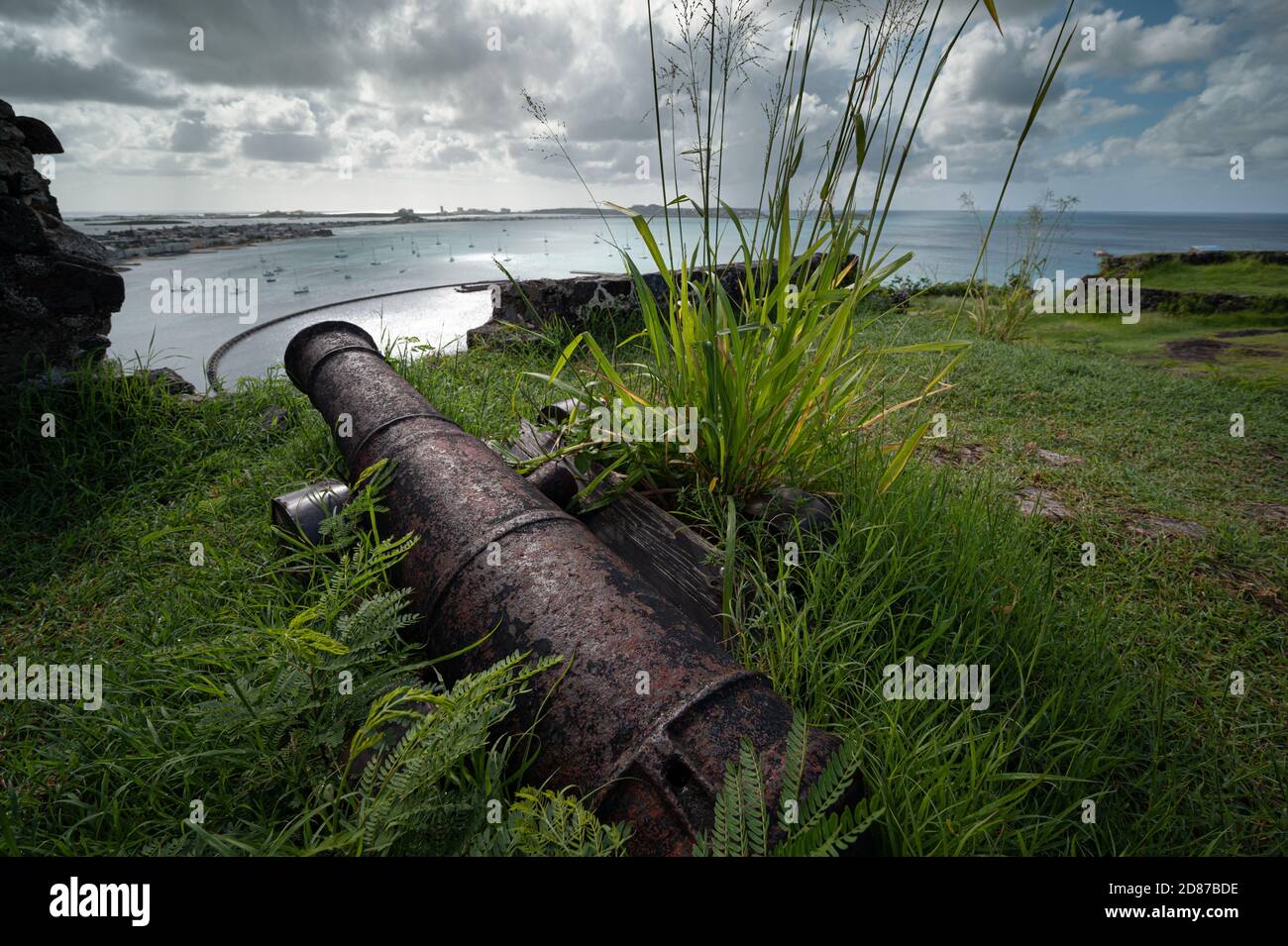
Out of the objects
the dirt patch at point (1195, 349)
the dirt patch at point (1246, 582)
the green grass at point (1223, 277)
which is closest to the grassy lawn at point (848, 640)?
the dirt patch at point (1246, 582)

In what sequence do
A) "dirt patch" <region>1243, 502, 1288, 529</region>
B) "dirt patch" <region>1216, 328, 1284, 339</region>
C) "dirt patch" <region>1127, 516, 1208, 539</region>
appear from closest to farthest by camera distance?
1. "dirt patch" <region>1127, 516, 1208, 539</region>
2. "dirt patch" <region>1243, 502, 1288, 529</region>
3. "dirt patch" <region>1216, 328, 1284, 339</region>

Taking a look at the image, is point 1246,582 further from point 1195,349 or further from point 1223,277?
point 1223,277

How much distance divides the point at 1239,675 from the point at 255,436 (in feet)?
16.8

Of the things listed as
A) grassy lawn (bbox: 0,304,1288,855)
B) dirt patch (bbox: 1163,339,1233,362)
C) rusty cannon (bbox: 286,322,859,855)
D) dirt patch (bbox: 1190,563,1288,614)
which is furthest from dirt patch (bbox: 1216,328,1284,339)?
rusty cannon (bbox: 286,322,859,855)

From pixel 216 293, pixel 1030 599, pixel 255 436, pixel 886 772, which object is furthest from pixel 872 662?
pixel 216 293

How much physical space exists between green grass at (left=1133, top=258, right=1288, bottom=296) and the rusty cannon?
11.1m

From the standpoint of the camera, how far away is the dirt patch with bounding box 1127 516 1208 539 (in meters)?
3.24

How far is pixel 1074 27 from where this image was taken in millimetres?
1735

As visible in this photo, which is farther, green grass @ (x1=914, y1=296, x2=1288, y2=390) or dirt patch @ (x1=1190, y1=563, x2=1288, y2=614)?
green grass @ (x1=914, y1=296, x2=1288, y2=390)

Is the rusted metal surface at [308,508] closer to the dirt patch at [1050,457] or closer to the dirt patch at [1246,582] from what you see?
the dirt patch at [1246,582]

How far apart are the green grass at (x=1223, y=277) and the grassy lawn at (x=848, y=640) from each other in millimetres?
6679

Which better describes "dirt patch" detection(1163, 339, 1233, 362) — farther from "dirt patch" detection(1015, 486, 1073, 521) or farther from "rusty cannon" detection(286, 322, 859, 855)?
"rusty cannon" detection(286, 322, 859, 855)

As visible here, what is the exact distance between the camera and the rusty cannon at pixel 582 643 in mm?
1169
